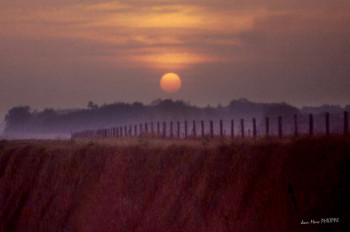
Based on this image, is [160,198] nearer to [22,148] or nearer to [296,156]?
[296,156]

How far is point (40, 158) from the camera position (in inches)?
1394

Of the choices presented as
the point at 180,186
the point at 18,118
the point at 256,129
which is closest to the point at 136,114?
the point at 18,118

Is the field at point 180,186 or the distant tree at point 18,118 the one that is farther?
the distant tree at point 18,118

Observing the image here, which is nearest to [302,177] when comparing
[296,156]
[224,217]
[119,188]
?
[296,156]

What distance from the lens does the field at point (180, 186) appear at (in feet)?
70.9

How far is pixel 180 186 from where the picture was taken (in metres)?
26.4

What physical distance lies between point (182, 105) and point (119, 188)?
12514cm
